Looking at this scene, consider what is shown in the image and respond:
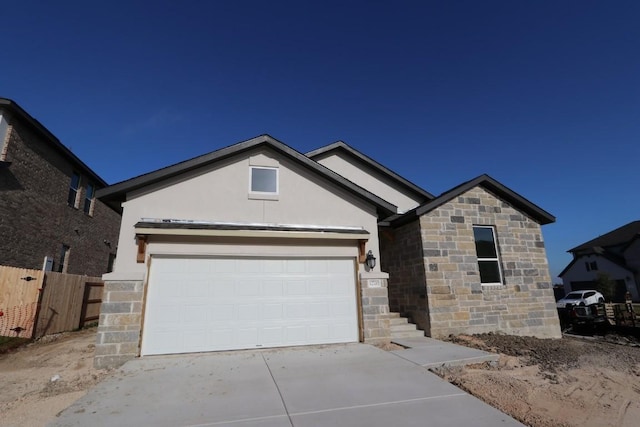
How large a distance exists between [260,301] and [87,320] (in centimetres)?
947

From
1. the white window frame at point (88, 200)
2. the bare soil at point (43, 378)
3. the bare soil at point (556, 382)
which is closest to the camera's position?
the bare soil at point (556, 382)

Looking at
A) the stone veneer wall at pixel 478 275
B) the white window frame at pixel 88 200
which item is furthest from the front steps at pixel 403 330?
the white window frame at pixel 88 200

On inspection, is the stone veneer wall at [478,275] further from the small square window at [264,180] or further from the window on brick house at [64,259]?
the window on brick house at [64,259]

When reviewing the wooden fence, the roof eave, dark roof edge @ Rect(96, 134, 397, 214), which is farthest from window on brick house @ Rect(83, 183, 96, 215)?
the roof eave

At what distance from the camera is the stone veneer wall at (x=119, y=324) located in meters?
7.07

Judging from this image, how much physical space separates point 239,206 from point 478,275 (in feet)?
25.6

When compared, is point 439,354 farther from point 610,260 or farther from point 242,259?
point 610,260

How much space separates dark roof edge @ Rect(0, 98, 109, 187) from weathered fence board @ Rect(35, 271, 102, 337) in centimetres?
611

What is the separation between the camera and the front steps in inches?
383

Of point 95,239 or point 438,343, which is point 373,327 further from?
point 95,239

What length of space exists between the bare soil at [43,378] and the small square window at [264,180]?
17.4ft

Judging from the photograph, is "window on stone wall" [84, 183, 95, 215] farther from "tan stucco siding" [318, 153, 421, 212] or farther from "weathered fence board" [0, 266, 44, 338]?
"tan stucco siding" [318, 153, 421, 212]

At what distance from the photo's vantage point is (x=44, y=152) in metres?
13.7

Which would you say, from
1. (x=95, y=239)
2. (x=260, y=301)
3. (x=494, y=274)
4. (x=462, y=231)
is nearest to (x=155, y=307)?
(x=260, y=301)
